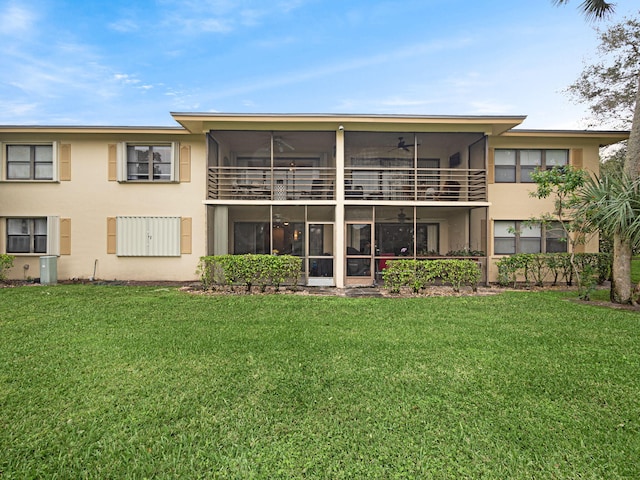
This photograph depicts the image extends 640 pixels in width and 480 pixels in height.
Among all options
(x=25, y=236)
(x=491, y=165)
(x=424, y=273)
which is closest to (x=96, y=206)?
(x=25, y=236)

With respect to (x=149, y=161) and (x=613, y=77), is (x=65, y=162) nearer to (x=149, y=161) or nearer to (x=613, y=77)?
(x=149, y=161)

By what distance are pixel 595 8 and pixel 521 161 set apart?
4.88 metres

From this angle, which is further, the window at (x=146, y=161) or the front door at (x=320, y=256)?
the window at (x=146, y=161)

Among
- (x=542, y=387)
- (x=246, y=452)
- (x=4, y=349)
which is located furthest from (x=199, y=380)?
(x=542, y=387)

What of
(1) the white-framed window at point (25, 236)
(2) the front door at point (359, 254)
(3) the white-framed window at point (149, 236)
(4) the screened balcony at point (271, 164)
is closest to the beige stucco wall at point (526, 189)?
(2) the front door at point (359, 254)

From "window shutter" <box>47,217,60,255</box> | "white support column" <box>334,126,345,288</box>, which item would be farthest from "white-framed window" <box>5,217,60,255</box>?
"white support column" <box>334,126,345,288</box>

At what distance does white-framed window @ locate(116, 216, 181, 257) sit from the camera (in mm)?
12844

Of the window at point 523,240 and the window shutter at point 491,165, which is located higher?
the window shutter at point 491,165

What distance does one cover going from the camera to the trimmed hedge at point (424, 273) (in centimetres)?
1021

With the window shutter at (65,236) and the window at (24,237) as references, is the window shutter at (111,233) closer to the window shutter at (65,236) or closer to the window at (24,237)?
the window shutter at (65,236)

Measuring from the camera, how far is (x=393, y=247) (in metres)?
14.7

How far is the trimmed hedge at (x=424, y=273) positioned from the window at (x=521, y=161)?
4856mm

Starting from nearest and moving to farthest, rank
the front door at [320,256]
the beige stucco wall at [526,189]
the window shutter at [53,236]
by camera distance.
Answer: the front door at [320,256] → the window shutter at [53,236] → the beige stucco wall at [526,189]

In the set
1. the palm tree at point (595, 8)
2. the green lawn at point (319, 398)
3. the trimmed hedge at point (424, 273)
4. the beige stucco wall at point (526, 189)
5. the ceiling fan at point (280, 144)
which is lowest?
the green lawn at point (319, 398)
